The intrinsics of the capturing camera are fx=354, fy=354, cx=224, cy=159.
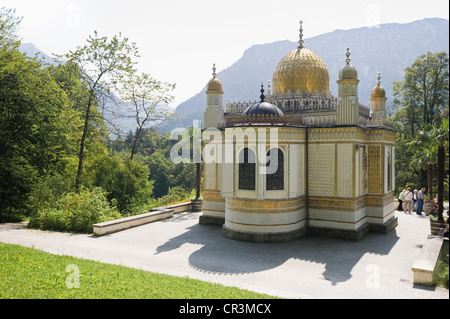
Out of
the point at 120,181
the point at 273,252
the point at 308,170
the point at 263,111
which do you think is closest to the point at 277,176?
the point at 308,170

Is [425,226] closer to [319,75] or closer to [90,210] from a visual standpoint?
[319,75]

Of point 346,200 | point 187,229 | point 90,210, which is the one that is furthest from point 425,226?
point 90,210

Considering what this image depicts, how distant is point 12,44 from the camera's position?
20.4m

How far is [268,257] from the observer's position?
1187cm

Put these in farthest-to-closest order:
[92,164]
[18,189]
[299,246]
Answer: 1. [92,164]
2. [18,189]
3. [299,246]

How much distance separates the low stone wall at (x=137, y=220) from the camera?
14414 millimetres

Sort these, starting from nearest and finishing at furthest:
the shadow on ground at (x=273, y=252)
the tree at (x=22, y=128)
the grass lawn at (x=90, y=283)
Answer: the grass lawn at (x=90, y=283) < the shadow on ground at (x=273, y=252) < the tree at (x=22, y=128)

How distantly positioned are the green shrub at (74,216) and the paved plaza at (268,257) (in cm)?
64

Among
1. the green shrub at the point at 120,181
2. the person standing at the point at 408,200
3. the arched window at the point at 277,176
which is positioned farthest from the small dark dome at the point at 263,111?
the person standing at the point at 408,200

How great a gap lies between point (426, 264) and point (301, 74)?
36.1 ft

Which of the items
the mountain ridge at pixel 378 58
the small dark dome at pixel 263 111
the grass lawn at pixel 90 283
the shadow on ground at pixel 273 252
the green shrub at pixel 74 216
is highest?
the mountain ridge at pixel 378 58

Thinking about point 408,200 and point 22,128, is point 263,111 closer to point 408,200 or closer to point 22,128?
point 408,200

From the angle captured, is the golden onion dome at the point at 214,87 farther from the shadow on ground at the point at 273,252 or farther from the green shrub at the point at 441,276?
the green shrub at the point at 441,276

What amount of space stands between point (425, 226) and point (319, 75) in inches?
354
